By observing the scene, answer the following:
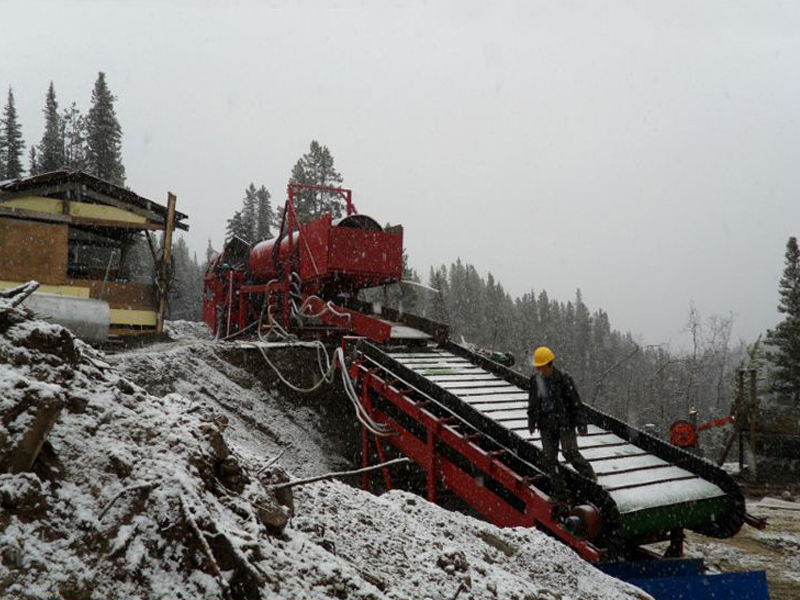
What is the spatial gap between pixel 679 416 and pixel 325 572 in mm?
77476

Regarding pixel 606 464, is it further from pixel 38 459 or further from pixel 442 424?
pixel 38 459

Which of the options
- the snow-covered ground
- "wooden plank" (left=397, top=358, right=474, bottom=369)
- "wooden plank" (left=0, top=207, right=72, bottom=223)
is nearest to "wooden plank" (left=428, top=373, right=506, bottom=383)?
"wooden plank" (left=397, top=358, right=474, bottom=369)

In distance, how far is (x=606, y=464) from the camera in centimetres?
670

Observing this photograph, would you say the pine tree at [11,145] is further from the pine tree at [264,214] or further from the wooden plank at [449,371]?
the wooden plank at [449,371]

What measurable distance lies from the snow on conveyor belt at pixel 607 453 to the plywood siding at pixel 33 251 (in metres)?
9.94

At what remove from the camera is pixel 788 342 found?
34.2 m

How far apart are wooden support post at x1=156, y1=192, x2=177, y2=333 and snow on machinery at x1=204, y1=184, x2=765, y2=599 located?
3.23 metres

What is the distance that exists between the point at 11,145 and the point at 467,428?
56907 mm

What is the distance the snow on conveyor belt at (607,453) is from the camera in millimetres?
6156

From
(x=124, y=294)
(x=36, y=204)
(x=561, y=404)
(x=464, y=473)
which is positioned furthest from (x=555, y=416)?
(x=36, y=204)

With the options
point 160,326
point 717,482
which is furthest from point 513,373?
point 160,326

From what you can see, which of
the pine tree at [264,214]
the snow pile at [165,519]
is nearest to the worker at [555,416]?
the snow pile at [165,519]

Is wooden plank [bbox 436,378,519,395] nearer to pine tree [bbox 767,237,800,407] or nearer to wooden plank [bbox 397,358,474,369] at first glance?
wooden plank [bbox 397,358,474,369]

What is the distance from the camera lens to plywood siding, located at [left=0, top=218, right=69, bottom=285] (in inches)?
520
